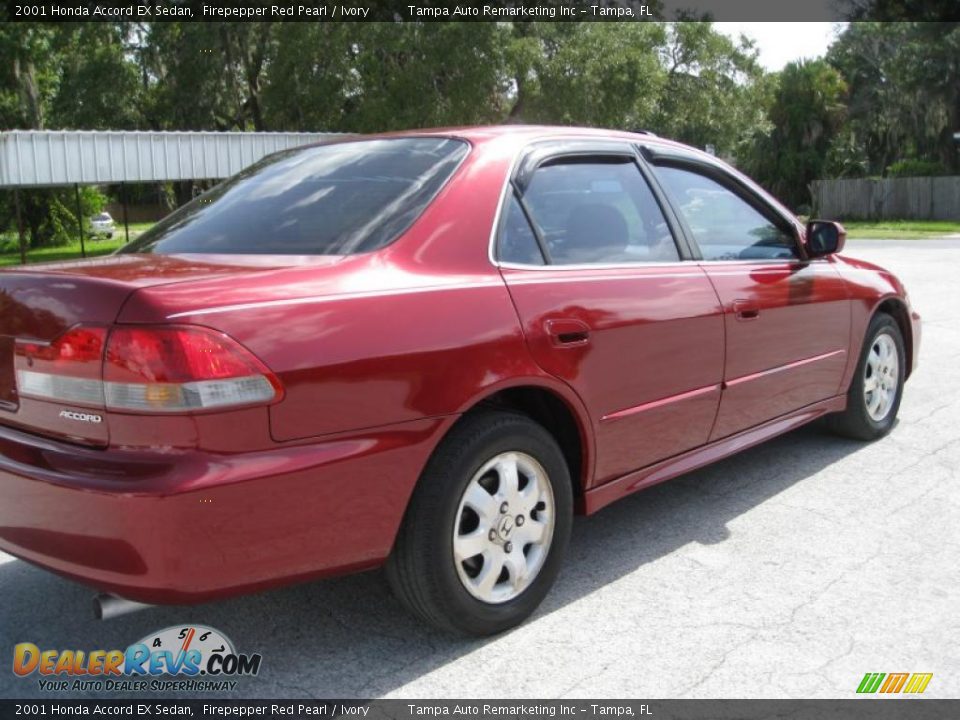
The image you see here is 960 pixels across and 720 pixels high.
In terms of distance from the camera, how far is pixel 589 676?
2.98 meters

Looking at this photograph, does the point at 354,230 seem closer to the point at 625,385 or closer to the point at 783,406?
the point at 625,385

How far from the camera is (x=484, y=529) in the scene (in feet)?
10.3

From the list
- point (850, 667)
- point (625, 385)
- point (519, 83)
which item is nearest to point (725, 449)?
point (625, 385)

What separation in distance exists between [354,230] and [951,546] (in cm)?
274

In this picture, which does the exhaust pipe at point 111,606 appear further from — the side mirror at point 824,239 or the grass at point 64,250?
the grass at point 64,250

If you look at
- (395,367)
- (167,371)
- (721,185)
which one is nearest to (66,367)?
(167,371)

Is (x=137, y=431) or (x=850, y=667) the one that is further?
(x=850, y=667)

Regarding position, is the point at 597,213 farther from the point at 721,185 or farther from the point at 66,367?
the point at 66,367

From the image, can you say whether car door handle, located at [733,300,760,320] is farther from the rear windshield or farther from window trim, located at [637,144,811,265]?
the rear windshield

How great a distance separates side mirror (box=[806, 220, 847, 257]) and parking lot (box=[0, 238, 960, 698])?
1.15 metres

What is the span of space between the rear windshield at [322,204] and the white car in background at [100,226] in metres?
41.3

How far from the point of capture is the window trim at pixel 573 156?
3361 millimetres

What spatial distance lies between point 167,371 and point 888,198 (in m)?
41.1

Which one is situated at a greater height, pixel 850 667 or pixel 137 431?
pixel 137 431
